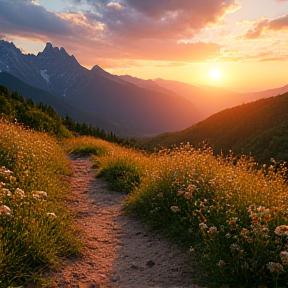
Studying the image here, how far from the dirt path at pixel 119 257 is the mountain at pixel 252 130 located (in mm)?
42023

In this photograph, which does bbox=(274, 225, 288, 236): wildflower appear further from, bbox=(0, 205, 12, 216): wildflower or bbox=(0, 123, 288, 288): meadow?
bbox=(0, 205, 12, 216): wildflower

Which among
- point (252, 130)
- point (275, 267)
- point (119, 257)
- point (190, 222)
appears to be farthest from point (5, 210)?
point (252, 130)

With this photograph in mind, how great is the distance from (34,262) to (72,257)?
0.86 meters

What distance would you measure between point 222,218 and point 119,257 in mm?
2161

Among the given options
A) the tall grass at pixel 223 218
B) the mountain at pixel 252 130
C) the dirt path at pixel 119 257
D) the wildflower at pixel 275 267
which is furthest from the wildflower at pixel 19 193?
the mountain at pixel 252 130

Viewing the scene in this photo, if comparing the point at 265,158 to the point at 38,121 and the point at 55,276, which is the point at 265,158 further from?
the point at 55,276

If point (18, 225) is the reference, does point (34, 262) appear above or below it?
below

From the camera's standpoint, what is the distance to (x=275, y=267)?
392 centimetres

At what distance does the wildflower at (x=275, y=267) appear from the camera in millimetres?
3867

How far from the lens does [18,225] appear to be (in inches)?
194

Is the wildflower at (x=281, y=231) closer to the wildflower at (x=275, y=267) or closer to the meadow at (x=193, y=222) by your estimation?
the meadow at (x=193, y=222)

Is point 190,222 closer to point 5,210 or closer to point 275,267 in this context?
point 275,267

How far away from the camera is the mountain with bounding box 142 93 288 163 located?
5206 centimetres

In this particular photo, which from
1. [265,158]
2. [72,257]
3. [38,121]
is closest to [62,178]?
[72,257]
